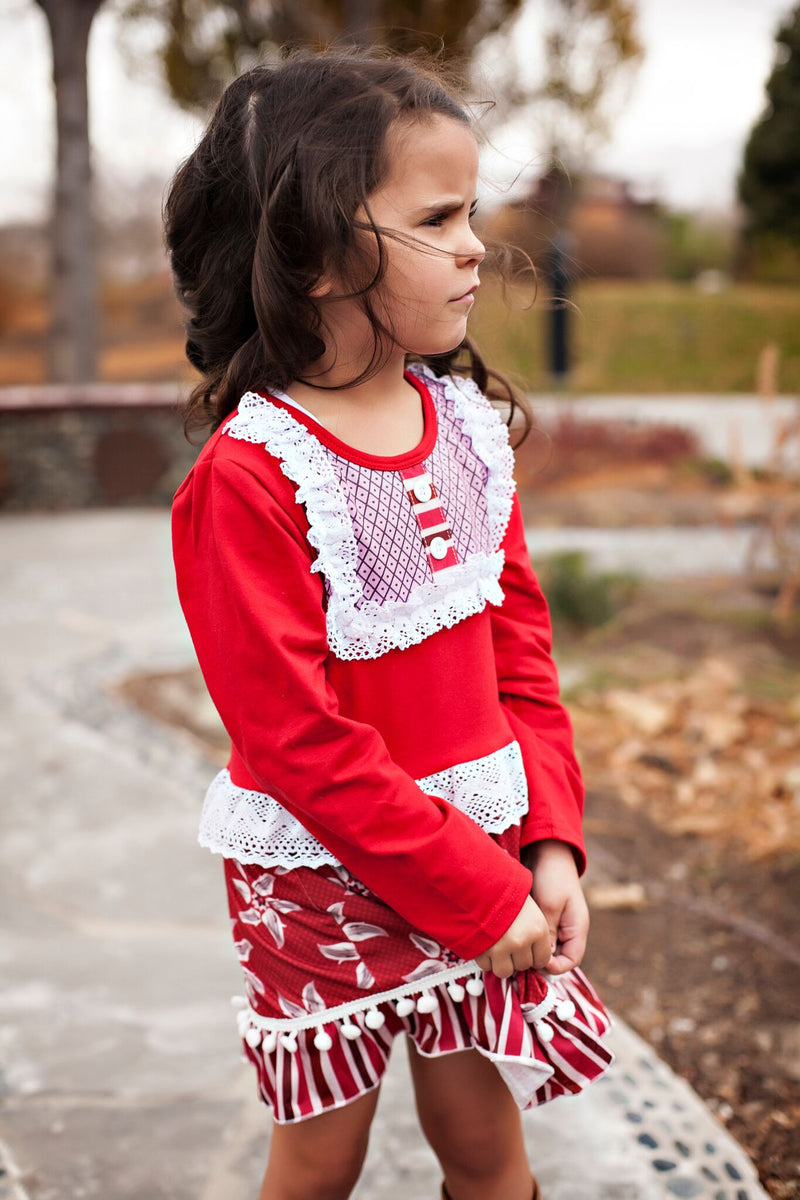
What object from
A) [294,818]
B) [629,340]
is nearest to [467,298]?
[294,818]

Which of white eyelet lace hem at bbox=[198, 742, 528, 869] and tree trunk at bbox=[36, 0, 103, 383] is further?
tree trunk at bbox=[36, 0, 103, 383]

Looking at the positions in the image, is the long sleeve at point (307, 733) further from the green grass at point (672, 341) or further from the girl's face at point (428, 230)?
the green grass at point (672, 341)

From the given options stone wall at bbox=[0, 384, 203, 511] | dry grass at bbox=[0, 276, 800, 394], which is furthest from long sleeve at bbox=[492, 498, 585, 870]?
dry grass at bbox=[0, 276, 800, 394]

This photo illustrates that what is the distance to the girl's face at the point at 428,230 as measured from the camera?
1.06 m

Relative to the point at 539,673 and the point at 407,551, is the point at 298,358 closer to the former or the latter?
the point at 407,551

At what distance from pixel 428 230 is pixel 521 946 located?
0.69 metres

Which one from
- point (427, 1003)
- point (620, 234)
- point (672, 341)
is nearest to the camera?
point (427, 1003)

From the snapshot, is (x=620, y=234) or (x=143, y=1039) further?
(x=620, y=234)

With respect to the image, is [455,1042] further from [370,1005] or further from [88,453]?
[88,453]

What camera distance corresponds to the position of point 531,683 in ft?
4.29

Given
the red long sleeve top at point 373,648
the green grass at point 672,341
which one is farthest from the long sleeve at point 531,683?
the green grass at point 672,341

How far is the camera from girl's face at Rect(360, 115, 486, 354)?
3.48 ft

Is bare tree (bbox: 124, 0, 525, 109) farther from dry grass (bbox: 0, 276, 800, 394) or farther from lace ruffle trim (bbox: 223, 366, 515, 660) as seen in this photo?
lace ruffle trim (bbox: 223, 366, 515, 660)

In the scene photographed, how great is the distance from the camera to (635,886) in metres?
2.42
